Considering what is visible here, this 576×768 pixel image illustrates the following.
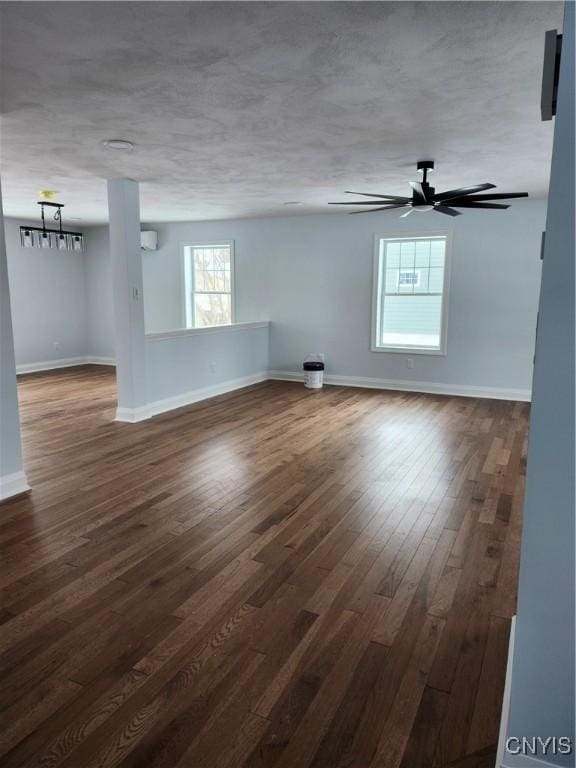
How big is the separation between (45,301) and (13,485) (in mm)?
6412

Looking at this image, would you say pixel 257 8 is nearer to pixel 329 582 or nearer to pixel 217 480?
pixel 329 582

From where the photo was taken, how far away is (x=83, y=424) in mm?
5438

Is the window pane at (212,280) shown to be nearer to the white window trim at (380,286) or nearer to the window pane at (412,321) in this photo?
the white window trim at (380,286)

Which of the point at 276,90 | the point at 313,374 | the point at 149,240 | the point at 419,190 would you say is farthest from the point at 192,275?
the point at 276,90

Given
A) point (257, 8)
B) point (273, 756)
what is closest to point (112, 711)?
point (273, 756)

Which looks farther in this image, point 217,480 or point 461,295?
point 461,295

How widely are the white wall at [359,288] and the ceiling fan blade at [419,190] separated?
257 cm

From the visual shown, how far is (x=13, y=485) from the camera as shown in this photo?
137 inches

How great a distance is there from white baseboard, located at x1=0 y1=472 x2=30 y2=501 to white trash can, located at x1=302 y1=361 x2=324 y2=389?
4.50m

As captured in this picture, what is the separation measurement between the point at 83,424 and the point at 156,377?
0.96 meters

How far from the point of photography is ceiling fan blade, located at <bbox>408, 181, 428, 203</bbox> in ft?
13.5

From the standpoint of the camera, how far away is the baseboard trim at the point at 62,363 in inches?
344

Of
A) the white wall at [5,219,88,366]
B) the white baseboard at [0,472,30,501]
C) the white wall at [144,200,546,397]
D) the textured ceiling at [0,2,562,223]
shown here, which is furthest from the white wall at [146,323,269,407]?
the white wall at [5,219,88,366]

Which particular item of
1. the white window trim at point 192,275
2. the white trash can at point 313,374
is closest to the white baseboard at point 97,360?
the white window trim at point 192,275
